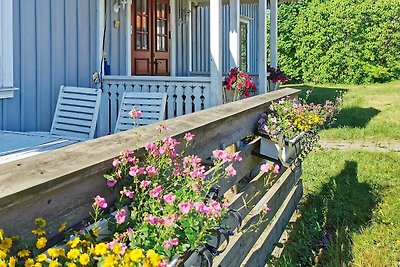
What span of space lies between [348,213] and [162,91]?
8.50 ft

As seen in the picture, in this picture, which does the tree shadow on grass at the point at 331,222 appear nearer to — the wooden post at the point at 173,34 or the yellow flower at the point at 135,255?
the yellow flower at the point at 135,255

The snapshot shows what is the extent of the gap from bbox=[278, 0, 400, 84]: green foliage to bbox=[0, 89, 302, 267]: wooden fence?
51.9 feet

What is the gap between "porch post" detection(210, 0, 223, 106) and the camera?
5.74 metres

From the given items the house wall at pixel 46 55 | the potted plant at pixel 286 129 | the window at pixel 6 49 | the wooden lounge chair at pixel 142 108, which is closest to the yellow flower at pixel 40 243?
the potted plant at pixel 286 129

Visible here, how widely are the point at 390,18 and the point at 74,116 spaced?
15.5 meters

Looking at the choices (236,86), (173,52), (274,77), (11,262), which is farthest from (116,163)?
(274,77)

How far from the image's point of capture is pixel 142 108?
5.54 meters

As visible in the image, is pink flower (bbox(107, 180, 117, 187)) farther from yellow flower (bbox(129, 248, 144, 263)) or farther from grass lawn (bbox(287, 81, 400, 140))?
grass lawn (bbox(287, 81, 400, 140))

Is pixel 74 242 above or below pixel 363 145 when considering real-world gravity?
above

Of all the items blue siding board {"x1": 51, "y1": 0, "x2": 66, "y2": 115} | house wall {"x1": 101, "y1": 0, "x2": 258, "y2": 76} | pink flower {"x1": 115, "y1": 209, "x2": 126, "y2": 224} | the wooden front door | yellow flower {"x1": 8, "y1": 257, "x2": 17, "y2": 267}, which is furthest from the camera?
the wooden front door

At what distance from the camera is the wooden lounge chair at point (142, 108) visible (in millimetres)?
5434

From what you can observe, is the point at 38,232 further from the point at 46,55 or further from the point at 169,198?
the point at 46,55

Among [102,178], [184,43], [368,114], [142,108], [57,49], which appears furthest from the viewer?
[368,114]

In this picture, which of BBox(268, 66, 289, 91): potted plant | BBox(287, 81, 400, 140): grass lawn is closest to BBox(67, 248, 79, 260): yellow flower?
BBox(268, 66, 289, 91): potted plant
